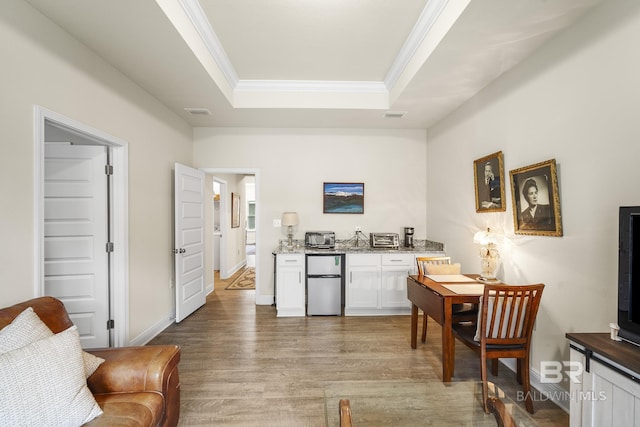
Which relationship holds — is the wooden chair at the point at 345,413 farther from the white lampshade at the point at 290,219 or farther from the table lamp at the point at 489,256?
the white lampshade at the point at 290,219

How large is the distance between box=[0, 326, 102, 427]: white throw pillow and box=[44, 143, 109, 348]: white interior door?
1522 millimetres

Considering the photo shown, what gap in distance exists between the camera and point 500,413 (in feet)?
4.94

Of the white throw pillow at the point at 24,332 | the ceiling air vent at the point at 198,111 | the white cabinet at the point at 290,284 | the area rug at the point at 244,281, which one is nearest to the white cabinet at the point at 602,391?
the white throw pillow at the point at 24,332

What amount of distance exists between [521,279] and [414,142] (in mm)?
2547

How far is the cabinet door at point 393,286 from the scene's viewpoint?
12.4 ft

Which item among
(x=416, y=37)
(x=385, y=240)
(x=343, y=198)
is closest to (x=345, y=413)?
(x=385, y=240)

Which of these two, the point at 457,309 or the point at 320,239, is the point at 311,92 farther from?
the point at 457,309

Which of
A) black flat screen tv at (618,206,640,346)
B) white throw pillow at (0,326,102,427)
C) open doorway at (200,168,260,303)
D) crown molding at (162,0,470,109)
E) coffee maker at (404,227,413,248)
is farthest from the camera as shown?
open doorway at (200,168,260,303)

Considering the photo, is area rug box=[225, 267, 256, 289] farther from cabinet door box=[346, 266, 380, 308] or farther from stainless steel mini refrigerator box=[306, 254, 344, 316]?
cabinet door box=[346, 266, 380, 308]

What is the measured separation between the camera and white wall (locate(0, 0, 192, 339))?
5.33 feet

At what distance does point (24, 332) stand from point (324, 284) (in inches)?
113

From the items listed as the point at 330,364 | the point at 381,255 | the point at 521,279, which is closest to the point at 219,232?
the point at 381,255

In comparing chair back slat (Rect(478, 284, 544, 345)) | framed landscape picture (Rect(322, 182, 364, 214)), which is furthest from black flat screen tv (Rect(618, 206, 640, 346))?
framed landscape picture (Rect(322, 182, 364, 214))

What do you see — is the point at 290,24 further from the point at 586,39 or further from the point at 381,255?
the point at 381,255
